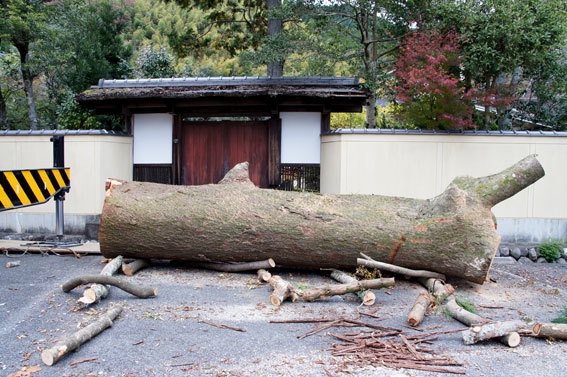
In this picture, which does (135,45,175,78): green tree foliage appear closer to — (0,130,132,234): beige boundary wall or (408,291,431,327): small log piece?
(0,130,132,234): beige boundary wall

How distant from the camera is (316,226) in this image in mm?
5754

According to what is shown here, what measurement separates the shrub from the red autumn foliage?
8.12 ft

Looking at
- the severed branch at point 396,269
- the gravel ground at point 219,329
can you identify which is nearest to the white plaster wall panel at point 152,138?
the gravel ground at point 219,329

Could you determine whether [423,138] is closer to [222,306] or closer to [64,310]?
[222,306]

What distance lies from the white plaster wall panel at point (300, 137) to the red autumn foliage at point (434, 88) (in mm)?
1695

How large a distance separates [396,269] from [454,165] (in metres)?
3.66

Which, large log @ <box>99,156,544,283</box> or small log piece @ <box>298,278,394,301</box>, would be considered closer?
small log piece @ <box>298,278,394,301</box>

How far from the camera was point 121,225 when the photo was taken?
5945 millimetres

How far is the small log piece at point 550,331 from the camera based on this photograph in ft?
12.7

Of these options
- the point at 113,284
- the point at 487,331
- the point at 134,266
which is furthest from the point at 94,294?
the point at 487,331

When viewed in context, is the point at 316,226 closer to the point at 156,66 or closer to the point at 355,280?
the point at 355,280

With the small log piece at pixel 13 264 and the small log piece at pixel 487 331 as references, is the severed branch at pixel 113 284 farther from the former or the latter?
the small log piece at pixel 487 331

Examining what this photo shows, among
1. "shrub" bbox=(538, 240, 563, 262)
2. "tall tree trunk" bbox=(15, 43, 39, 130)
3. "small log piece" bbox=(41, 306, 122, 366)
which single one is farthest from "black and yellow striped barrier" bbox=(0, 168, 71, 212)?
"shrub" bbox=(538, 240, 563, 262)

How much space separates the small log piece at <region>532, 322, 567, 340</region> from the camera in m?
3.88
